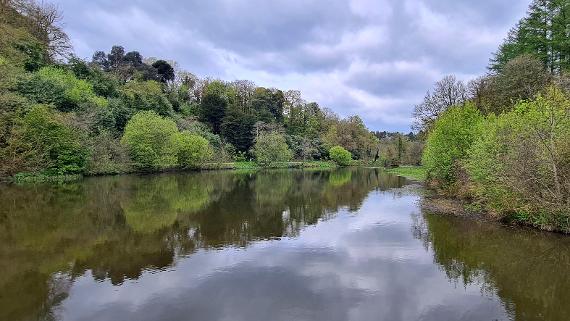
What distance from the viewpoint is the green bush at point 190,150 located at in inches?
2191

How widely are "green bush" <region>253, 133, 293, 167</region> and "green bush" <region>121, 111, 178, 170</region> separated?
22.3 meters

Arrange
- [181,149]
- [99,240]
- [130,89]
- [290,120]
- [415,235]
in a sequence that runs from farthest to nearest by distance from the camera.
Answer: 1. [290,120]
2. [130,89]
3. [181,149]
4. [415,235]
5. [99,240]

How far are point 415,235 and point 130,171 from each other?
137 ft

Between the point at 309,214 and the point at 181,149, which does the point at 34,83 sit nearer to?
the point at 181,149

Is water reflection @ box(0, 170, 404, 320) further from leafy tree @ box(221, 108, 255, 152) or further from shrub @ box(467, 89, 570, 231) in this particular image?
leafy tree @ box(221, 108, 255, 152)

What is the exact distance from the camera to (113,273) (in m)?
10.8

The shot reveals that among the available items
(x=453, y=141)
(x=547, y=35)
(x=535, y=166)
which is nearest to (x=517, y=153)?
(x=535, y=166)

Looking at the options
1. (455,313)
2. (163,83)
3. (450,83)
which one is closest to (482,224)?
(455,313)

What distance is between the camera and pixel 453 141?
26.1m

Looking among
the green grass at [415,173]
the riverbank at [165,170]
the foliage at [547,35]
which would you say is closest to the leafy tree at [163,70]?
the riverbank at [165,170]

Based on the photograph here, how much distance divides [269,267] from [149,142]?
42.4m

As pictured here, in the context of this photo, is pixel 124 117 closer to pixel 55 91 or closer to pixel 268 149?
pixel 55 91

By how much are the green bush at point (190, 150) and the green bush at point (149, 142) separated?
2.37 meters

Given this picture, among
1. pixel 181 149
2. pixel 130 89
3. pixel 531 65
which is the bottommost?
pixel 181 149
